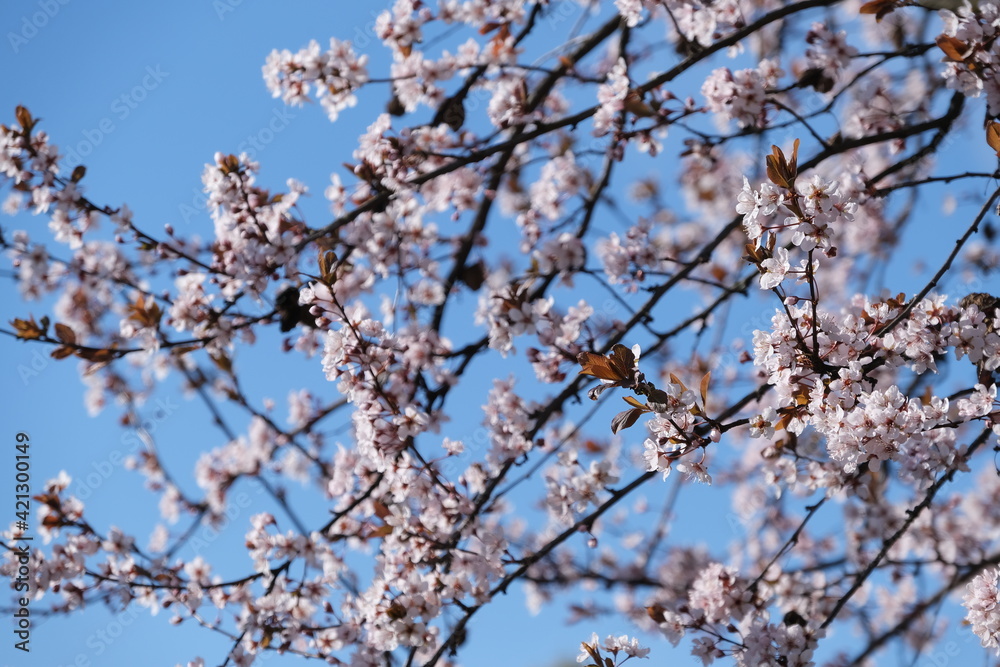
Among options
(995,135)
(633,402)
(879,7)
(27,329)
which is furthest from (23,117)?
(995,135)

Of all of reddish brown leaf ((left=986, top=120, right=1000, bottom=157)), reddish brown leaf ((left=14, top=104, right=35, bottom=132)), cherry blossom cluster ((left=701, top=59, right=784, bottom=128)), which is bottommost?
reddish brown leaf ((left=986, top=120, right=1000, bottom=157))

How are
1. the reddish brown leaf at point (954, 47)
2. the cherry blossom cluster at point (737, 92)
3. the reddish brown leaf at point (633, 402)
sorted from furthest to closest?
the cherry blossom cluster at point (737, 92) → the reddish brown leaf at point (954, 47) → the reddish brown leaf at point (633, 402)

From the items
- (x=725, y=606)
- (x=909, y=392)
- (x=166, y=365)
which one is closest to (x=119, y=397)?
(x=166, y=365)

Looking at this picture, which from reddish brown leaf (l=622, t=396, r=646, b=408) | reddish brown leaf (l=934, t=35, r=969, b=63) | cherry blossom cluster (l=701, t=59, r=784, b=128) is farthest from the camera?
cherry blossom cluster (l=701, t=59, r=784, b=128)

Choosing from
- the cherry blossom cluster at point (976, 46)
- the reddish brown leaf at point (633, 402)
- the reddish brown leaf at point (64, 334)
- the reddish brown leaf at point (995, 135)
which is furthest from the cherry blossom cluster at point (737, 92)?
the reddish brown leaf at point (64, 334)

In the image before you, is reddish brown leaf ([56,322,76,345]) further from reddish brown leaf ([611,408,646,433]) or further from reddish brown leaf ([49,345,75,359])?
reddish brown leaf ([611,408,646,433])

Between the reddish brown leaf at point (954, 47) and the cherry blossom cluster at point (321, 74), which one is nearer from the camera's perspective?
the reddish brown leaf at point (954, 47)

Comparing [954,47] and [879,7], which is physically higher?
[879,7]

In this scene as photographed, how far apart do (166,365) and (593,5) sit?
11.4ft

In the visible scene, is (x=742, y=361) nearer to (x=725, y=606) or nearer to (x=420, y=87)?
(x=725, y=606)

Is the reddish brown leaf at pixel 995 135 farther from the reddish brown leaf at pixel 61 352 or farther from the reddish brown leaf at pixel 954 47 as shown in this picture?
the reddish brown leaf at pixel 61 352

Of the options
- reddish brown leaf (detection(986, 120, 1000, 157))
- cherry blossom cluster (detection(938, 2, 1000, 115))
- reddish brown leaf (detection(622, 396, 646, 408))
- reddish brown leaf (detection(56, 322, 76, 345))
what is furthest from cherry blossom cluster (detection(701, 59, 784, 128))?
reddish brown leaf (detection(56, 322, 76, 345))

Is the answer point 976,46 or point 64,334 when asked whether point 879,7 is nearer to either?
point 976,46

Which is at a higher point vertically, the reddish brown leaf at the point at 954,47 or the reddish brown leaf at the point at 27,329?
the reddish brown leaf at the point at 27,329
